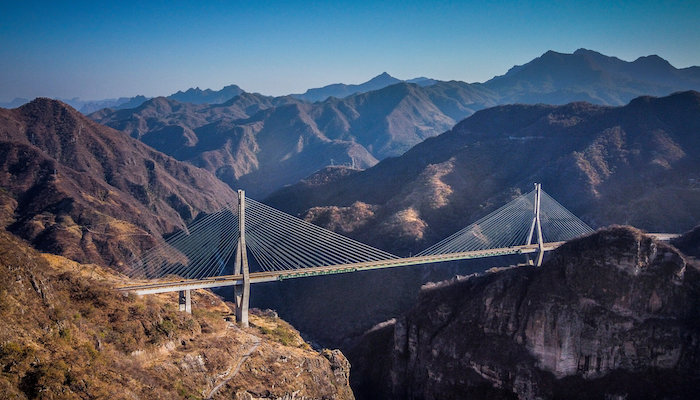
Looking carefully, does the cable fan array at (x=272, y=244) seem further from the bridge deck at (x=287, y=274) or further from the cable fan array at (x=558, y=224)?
the bridge deck at (x=287, y=274)

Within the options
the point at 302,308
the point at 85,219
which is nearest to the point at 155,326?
the point at 302,308

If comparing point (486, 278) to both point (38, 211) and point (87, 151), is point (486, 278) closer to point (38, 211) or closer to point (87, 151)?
point (38, 211)

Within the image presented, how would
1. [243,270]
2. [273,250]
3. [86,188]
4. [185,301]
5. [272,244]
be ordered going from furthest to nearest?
[86,188] → [272,244] → [273,250] → [243,270] → [185,301]

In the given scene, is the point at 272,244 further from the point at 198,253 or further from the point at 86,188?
the point at 86,188

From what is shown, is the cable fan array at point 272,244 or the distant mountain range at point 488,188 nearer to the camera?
the cable fan array at point 272,244

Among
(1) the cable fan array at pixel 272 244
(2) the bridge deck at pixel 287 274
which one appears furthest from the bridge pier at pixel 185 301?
(1) the cable fan array at pixel 272 244

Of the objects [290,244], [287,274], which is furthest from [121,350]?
[290,244]
